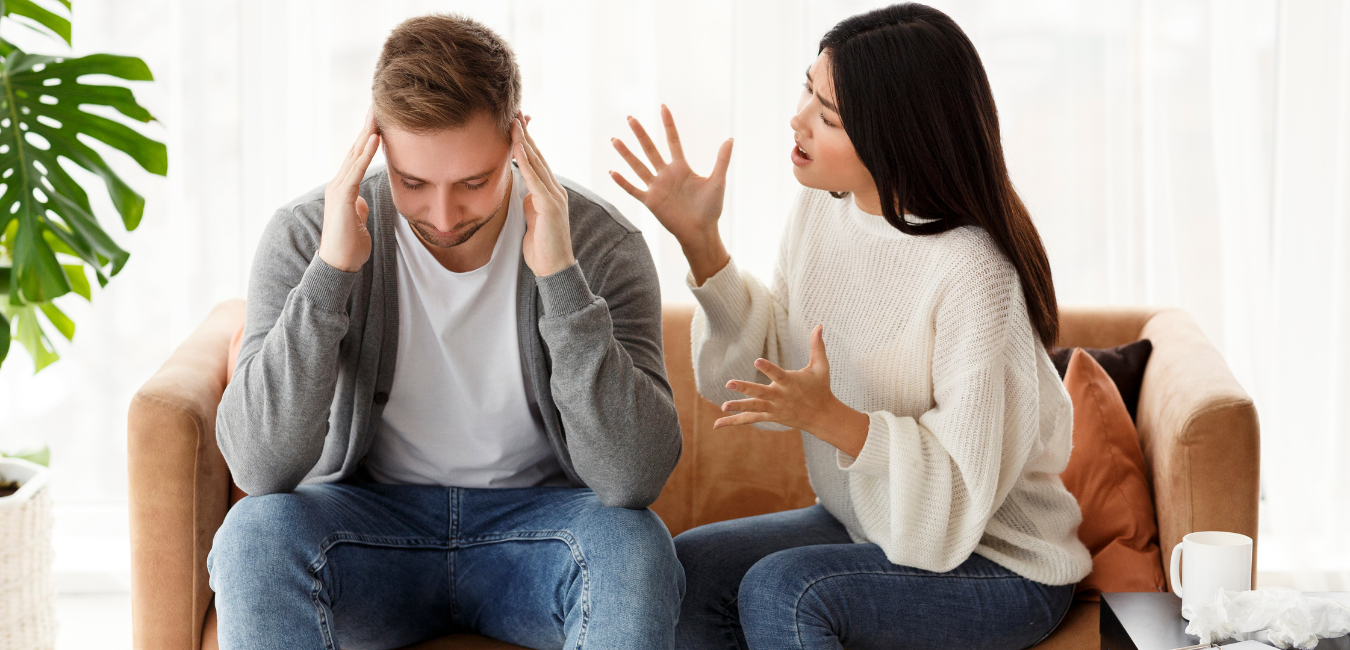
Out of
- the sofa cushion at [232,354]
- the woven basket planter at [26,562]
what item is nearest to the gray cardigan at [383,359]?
the sofa cushion at [232,354]

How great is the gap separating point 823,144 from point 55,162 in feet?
4.17

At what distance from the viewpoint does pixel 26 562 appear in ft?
5.82

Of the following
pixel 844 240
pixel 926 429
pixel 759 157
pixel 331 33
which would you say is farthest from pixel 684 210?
pixel 331 33

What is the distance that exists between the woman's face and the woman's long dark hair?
0.06 ft

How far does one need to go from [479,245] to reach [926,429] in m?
0.69

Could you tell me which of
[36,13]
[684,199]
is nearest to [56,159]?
[36,13]

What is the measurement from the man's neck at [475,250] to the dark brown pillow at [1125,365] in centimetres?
99

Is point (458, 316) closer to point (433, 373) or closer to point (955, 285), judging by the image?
point (433, 373)

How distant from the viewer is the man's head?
1359mm

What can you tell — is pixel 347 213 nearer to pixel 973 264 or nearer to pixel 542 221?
pixel 542 221

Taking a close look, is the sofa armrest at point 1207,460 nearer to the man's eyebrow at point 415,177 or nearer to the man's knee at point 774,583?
the man's knee at point 774,583

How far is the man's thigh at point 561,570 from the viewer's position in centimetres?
127

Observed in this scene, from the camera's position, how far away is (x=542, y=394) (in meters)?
1.51

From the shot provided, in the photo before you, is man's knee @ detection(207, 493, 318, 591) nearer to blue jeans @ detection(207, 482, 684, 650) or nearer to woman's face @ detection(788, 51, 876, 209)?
blue jeans @ detection(207, 482, 684, 650)
